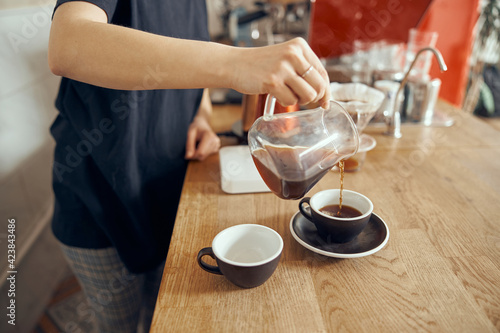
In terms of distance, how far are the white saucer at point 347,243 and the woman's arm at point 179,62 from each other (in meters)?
0.28

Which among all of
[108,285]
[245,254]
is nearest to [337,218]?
[245,254]

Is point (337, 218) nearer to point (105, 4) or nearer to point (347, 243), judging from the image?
point (347, 243)

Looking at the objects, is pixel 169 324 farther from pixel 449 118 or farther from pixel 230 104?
pixel 449 118

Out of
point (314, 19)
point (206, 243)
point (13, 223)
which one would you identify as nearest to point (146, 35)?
point (206, 243)

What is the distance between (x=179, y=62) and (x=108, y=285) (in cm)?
82

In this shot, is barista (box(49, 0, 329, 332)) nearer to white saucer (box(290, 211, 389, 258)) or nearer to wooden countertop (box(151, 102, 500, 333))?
wooden countertop (box(151, 102, 500, 333))

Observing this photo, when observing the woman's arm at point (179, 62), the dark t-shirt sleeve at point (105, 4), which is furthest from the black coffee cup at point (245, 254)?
the dark t-shirt sleeve at point (105, 4)

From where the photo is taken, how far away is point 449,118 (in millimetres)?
1562

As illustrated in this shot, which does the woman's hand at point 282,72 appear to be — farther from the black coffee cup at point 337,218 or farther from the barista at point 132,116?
the black coffee cup at point 337,218

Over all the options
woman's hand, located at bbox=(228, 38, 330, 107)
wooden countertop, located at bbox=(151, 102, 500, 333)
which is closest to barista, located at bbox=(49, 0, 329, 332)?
woman's hand, located at bbox=(228, 38, 330, 107)

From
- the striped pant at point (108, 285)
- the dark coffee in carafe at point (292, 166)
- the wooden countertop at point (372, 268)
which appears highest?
the dark coffee in carafe at point (292, 166)

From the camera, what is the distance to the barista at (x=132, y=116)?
683 mm

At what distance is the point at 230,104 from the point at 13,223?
109 cm

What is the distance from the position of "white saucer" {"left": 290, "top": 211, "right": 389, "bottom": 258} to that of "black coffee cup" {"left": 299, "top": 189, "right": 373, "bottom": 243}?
0.06 ft
